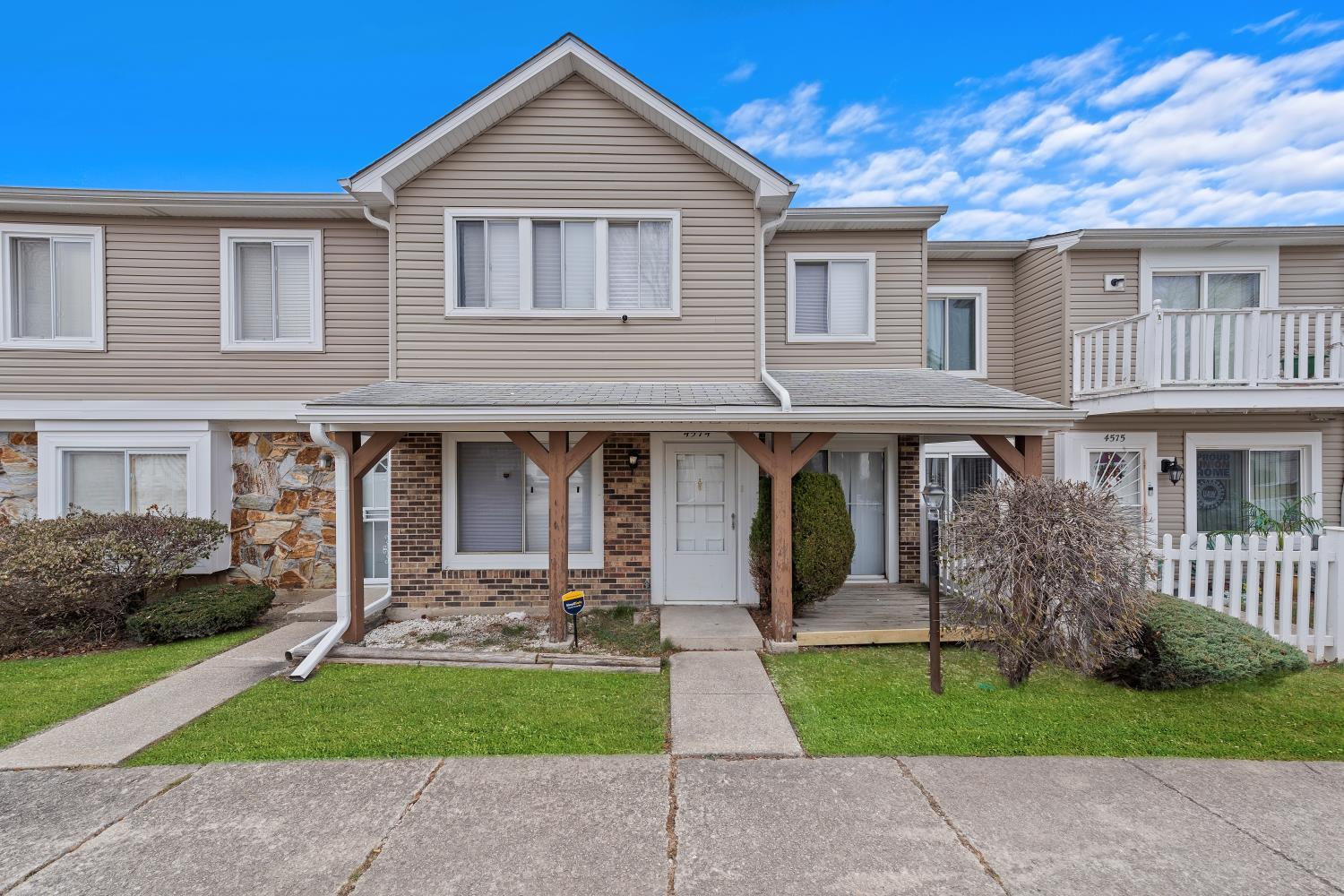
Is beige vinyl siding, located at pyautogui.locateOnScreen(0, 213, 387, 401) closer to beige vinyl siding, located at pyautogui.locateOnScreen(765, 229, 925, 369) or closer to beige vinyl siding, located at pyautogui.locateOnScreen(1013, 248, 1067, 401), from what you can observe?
beige vinyl siding, located at pyautogui.locateOnScreen(765, 229, 925, 369)

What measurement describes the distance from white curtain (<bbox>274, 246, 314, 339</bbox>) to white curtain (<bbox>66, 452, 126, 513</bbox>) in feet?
9.11

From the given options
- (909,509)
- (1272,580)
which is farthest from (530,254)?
(1272,580)

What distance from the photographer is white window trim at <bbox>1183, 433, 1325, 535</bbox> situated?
8.72 meters

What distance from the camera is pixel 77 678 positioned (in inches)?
210

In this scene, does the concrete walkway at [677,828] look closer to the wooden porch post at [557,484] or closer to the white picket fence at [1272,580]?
the white picket fence at [1272,580]

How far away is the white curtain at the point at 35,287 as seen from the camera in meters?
7.70

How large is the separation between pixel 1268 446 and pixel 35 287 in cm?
1774

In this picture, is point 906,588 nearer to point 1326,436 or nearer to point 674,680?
point 674,680

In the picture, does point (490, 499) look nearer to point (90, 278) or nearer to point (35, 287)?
point (90, 278)

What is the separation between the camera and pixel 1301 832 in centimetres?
310

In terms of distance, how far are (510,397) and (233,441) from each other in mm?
4910

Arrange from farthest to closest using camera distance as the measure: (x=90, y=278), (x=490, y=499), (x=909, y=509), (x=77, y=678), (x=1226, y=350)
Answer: (x=909, y=509)
(x=90, y=278)
(x=1226, y=350)
(x=490, y=499)
(x=77, y=678)

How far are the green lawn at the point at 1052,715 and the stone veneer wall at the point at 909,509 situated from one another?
2.81 metres

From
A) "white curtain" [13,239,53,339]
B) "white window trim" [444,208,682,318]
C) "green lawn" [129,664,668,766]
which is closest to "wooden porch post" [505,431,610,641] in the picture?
"green lawn" [129,664,668,766]
